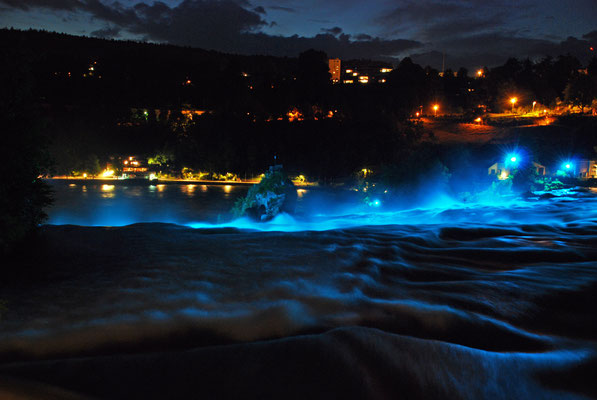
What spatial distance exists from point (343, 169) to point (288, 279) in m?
49.1

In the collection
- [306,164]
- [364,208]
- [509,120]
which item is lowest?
[364,208]

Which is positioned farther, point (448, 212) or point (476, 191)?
point (476, 191)

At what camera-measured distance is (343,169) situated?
181ft

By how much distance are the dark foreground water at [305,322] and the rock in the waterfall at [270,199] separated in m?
9.40

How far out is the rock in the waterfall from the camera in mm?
19156

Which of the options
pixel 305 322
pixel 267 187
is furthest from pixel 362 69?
pixel 305 322

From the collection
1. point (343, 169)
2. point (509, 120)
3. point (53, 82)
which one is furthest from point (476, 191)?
point (53, 82)

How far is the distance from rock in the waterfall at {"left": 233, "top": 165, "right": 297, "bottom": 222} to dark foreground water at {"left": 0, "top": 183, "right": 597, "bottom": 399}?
940 centimetres

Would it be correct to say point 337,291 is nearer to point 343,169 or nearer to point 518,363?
point 518,363

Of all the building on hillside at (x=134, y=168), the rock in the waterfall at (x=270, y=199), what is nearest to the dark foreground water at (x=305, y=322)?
the rock in the waterfall at (x=270, y=199)

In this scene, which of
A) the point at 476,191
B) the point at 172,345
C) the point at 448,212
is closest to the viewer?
the point at 172,345

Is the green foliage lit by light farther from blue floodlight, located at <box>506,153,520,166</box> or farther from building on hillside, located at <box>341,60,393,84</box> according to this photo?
building on hillside, located at <box>341,60,393,84</box>

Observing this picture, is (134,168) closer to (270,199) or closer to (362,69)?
(270,199)

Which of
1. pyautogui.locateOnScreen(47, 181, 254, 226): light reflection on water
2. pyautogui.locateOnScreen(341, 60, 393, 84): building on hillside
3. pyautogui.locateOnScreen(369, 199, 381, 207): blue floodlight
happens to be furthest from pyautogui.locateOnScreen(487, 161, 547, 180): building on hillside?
pyautogui.locateOnScreen(341, 60, 393, 84): building on hillside
